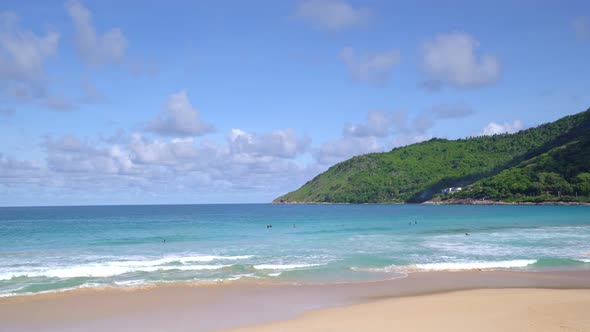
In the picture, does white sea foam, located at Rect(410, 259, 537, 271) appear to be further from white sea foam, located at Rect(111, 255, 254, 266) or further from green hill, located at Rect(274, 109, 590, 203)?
green hill, located at Rect(274, 109, 590, 203)

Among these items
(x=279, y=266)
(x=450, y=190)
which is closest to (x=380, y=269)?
(x=279, y=266)

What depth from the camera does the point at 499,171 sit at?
15125 cm

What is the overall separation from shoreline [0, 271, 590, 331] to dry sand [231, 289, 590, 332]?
2.95 feet

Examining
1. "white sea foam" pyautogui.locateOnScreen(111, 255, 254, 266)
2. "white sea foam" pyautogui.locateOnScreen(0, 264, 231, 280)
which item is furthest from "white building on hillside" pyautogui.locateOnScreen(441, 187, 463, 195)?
"white sea foam" pyautogui.locateOnScreen(0, 264, 231, 280)

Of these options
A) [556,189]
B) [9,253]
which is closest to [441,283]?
[9,253]

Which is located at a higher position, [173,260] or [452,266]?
[173,260]

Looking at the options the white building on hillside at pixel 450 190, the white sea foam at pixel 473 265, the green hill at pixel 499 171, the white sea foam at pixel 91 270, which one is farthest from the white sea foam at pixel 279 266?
the white building on hillside at pixel 450 190

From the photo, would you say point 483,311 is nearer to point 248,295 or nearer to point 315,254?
point 248,295

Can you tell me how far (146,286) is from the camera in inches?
661

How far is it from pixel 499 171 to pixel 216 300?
155 m

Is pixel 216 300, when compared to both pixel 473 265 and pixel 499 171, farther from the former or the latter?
pixel 499 171

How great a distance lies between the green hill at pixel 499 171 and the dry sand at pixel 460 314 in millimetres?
113597

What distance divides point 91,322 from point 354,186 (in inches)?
7327

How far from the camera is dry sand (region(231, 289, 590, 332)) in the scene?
10.6 m
